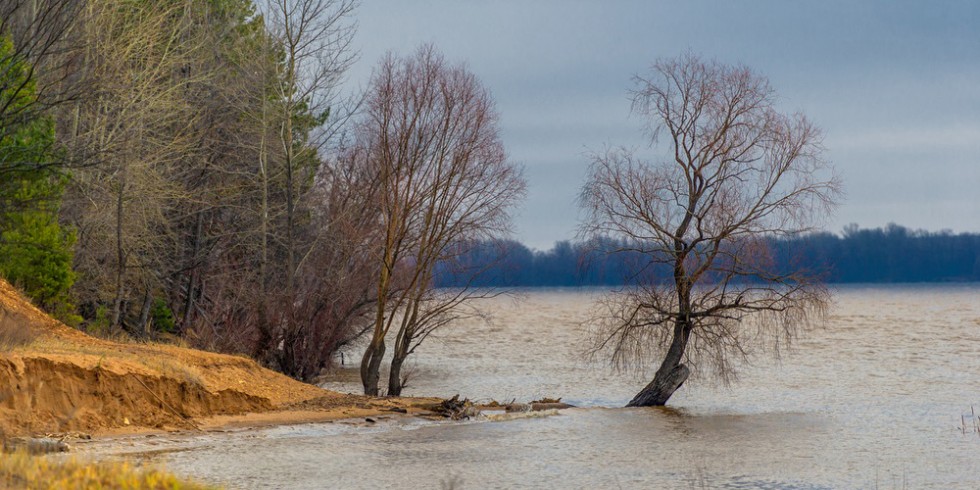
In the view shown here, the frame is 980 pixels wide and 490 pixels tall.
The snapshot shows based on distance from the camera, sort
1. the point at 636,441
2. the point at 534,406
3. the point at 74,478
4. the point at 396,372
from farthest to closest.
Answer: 1. the point at 396,372
2. the point at 534,406
3. the point at 636,441
4. the point at 74,478

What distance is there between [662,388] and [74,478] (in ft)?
66.6

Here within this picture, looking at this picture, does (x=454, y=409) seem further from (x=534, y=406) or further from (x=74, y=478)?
(x=74, y=478)

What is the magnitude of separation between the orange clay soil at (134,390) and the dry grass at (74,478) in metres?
4.73

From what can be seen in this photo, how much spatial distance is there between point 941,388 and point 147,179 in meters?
27.2

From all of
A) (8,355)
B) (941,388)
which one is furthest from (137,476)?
(941,388)

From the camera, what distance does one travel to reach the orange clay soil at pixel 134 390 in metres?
18.3

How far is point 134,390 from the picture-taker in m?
20.1

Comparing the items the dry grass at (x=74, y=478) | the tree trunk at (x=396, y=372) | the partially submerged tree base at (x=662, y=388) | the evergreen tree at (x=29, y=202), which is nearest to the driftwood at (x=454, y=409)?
the tree trunk at (x=396, y=372)

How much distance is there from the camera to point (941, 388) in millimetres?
35469

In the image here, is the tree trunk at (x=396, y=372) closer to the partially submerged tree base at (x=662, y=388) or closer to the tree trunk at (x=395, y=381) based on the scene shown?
the tree trunk at (x=395, y=381)

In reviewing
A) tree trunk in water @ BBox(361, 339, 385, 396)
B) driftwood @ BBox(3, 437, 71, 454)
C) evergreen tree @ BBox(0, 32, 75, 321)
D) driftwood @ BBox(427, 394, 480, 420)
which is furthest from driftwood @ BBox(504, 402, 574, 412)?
evergreen tree @ BBox(0, 32, 75, 321)

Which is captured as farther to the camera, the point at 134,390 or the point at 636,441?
the point at 636,441

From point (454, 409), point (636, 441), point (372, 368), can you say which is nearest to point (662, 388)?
point (454, 409)

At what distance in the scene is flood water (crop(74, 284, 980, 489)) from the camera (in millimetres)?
16781
